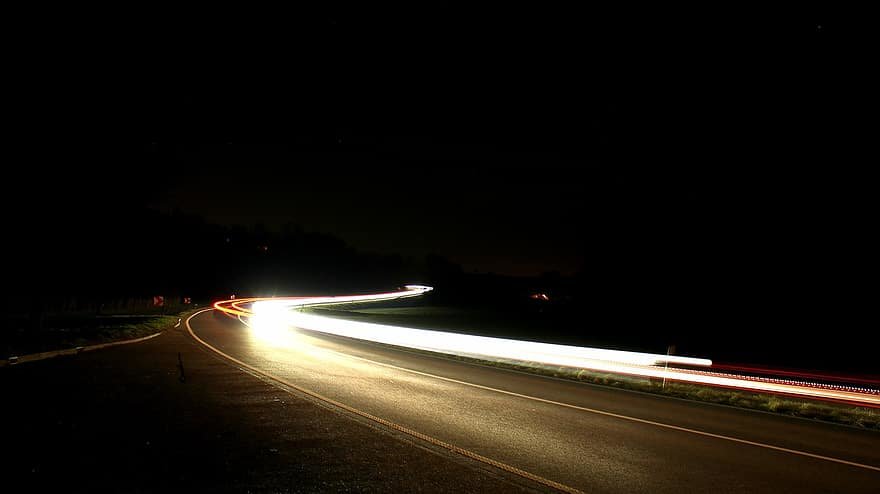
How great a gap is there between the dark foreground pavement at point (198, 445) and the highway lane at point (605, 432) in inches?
35.7

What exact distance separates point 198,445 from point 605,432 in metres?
5.94

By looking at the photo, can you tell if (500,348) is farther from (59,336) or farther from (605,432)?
(59,336)

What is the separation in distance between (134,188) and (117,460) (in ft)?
53.6

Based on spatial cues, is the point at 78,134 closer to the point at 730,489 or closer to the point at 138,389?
the point at 138,389

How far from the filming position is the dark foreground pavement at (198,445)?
6.36 metres

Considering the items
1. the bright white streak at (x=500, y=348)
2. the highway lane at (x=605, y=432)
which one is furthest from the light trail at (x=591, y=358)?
the highway lane at (x=605, y=432)

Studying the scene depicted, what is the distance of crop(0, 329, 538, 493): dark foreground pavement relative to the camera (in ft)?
20.9

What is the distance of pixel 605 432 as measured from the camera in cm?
947

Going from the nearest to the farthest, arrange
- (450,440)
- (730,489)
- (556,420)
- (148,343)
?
(730,489)
(450,440)
(556,420)
(148,343)

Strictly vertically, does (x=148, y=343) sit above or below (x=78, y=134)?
below

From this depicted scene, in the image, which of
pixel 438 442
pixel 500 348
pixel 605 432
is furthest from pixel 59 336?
pixel 605 432

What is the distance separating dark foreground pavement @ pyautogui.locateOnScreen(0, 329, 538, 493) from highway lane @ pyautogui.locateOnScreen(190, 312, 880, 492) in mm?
907

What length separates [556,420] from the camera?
10.2 meters

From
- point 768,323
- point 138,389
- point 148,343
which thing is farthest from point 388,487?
point 768,323
